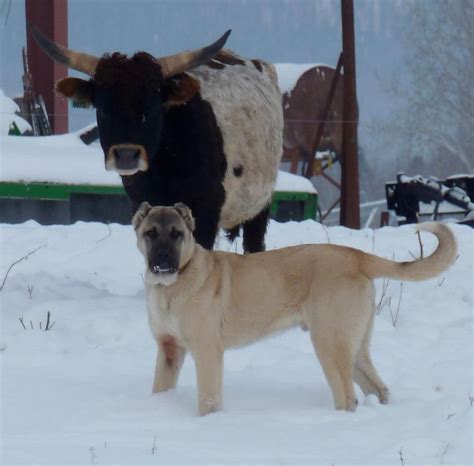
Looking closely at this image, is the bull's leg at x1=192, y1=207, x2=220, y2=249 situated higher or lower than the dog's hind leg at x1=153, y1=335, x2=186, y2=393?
lower

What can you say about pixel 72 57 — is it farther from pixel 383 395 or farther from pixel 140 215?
pixel 383 395

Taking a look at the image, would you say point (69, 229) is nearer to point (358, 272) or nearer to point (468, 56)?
point (358, 272)

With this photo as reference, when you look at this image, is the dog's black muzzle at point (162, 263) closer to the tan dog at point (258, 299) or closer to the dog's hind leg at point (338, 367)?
the tan dog at point (258, 299)

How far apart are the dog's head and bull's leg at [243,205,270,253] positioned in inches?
157

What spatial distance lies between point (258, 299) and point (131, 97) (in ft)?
8.30

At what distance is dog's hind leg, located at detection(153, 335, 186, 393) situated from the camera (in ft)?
20.1

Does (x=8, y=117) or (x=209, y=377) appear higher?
(x=209, y=377)

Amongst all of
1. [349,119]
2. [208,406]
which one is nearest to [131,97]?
[208,406]

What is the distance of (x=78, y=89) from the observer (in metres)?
8.41

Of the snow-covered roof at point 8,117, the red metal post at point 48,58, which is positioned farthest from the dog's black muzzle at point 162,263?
the red metal post at point 48,58

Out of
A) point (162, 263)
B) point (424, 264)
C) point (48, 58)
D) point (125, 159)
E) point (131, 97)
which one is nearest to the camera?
point (162, 263)

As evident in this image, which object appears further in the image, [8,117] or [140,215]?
[8,117]

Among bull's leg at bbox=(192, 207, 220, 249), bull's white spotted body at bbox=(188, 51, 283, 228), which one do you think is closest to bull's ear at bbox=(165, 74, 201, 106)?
bull's white spotted body at bbox=(188, 51, 283, 228)

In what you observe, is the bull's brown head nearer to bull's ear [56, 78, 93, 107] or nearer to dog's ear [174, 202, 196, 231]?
bull's ear [56, 78, 93, 107]
